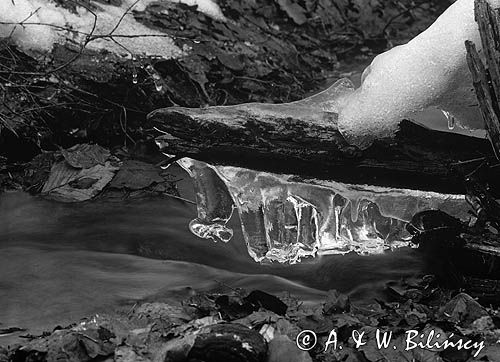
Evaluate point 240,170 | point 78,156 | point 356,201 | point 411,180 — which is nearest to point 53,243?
point 78,156

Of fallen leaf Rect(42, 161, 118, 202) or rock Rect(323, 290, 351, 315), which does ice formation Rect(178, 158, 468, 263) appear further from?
fallen leaf Rect(42, 161, 118, 202)

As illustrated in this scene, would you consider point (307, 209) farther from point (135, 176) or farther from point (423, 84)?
point (135, 176)

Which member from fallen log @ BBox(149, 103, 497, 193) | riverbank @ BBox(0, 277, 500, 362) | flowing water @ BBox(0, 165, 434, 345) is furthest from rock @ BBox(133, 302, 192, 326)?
fallen log @ BBox(149, 103, 497, 193)

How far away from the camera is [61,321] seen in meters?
3.24

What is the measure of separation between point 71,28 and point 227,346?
3328 mm

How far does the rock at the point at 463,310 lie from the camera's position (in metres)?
3.04

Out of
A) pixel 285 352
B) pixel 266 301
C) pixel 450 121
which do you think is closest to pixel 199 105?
pixel 450 121

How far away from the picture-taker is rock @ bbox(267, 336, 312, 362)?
2627 mm

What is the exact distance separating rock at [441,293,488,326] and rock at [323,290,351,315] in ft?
1.39

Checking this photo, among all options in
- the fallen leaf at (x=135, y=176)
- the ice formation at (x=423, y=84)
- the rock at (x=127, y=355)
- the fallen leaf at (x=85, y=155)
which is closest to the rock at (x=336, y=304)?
the ice formation at (x=423, y=84)

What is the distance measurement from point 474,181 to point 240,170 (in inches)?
44.3

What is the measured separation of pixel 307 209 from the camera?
3.73m

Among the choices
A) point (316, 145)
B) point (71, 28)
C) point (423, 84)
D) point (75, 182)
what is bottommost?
point (75, 182)

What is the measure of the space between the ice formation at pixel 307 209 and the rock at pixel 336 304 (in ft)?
1.81
